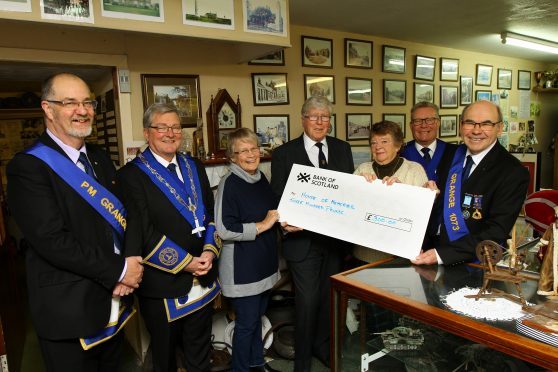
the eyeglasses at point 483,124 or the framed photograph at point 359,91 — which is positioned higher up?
the framed photograph at point 359,91

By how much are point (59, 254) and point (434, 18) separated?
13.2 ft

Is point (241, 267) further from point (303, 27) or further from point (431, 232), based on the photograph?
point (303, 27)

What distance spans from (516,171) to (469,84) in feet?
15.5

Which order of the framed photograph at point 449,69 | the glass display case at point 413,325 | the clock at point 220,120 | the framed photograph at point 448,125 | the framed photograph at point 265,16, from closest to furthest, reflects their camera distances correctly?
the glass display case at point 413,325
the framed photograph at point 265,16
the clock at point 220,120
the framed photograph at point 449,69
the framed photograph at point 448,125

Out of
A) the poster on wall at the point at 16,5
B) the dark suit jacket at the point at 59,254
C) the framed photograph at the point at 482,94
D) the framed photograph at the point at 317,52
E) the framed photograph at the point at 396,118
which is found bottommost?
the dark suit jacket at the point at 59,254

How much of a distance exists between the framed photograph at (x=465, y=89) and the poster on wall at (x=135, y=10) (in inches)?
193

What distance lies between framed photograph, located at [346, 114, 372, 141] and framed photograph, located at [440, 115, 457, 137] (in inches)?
60.2

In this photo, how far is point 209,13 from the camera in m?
2.40

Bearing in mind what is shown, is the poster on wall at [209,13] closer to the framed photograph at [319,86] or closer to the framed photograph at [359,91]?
the framed photograph at [319,86]

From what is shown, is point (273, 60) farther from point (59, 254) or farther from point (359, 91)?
point (59, 254)

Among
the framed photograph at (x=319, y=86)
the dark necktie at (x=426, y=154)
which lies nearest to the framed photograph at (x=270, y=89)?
the framed photograph at (x=319, y=86)

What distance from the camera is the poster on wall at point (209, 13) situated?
2.32 metres

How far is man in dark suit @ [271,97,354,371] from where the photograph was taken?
7.41 ft

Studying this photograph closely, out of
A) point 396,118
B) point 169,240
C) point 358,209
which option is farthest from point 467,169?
point 396,118
